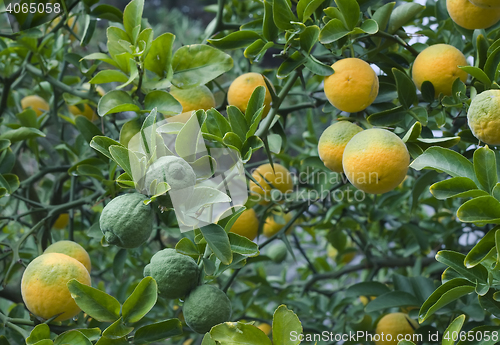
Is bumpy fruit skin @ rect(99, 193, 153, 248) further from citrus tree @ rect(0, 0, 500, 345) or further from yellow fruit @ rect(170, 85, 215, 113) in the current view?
yellow fruit @ rect(170, 85, 215, 113)

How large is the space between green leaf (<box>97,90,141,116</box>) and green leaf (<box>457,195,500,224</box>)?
53cm

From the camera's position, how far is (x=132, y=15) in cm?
86

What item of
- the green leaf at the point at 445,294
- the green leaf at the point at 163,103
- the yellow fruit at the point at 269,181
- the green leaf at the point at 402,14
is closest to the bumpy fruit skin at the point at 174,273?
the green leaf at the point at 163,103

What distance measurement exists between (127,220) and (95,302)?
13 cm

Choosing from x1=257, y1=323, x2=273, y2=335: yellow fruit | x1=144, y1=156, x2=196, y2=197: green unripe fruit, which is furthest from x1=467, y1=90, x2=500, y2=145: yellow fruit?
x1=257, y1=323, x2=273, y2=335: yellow fruit

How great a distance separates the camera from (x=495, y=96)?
0.70 metres

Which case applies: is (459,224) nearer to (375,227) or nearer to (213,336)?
(375,227)

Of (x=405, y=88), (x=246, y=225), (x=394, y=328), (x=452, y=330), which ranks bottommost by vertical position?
(x=394, y=328)

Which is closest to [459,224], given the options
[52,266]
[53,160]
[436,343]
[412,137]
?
[436,343]

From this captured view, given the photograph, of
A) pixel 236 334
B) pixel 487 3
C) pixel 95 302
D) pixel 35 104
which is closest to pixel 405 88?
pixel 487 3

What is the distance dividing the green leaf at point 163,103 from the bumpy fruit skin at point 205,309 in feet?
0.97

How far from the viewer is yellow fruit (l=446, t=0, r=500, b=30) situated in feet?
2.68

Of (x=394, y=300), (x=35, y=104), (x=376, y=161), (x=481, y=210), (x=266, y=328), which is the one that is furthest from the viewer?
(x=35, y=104)

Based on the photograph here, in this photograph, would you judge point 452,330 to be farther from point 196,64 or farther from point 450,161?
point 196,64
